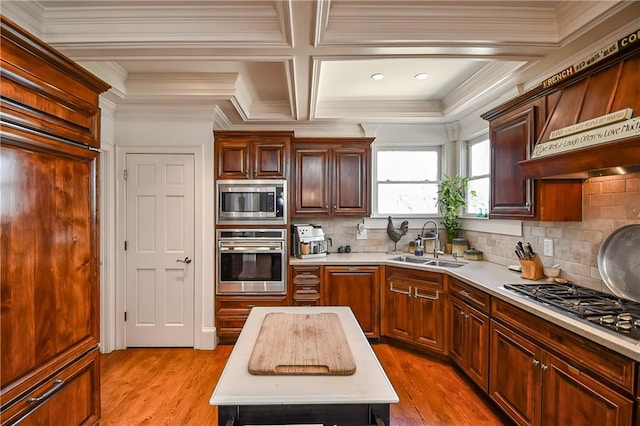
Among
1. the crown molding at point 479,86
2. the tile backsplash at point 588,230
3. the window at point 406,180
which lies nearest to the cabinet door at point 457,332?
the tile backsplash at point 588,230

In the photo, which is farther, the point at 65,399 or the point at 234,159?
the point at 234,159

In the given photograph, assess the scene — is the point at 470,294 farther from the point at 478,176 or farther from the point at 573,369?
the point at 478,176

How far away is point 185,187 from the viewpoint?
331 centimetres

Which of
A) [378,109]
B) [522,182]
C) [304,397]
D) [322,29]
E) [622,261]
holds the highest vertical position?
[378,109]

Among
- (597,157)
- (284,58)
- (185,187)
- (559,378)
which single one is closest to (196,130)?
(185,187)

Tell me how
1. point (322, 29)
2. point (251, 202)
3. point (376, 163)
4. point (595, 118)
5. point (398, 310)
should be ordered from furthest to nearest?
point (376, 163)
point (251, 202)
point (398, 310)
point (322, 29)
point (595, 118)

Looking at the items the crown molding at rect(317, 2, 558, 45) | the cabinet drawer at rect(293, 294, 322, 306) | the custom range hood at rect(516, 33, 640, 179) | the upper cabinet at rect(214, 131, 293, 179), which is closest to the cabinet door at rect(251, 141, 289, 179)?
the upper cabinet at rect(214, 131, 293, 179)

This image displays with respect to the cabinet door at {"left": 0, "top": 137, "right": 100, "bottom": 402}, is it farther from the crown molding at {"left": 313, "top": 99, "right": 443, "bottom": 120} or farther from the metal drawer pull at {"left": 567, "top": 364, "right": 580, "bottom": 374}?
the metal drawer pull at {"left": 567, "top": 364, "right": 580, "bottom": 374}

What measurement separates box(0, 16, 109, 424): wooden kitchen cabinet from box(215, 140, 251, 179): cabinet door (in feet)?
4.98

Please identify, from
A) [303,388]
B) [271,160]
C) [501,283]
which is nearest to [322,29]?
[271,160]

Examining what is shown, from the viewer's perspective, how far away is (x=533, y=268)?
2.39 m

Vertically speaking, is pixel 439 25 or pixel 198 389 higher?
pixel 439 25

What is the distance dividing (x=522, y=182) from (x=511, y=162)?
8.3 inches

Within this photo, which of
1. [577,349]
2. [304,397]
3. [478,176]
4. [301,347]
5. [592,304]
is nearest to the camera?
[304,397]
